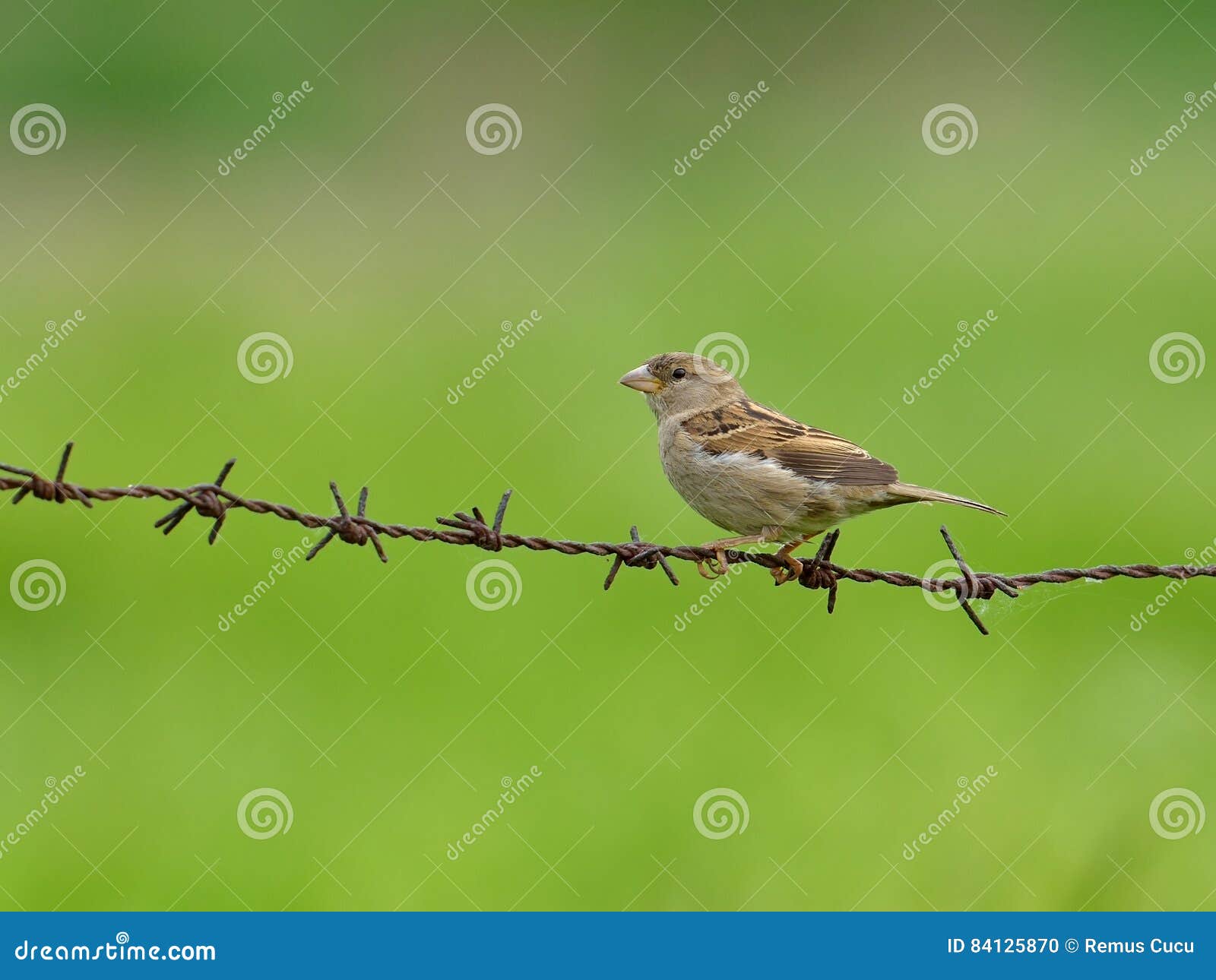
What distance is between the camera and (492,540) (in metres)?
5.48

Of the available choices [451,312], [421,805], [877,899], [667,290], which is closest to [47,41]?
[451,312]

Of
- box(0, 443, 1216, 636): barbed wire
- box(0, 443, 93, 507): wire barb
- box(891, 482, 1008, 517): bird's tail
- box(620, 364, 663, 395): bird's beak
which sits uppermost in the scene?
box(891, 482, 1008, 517): bird's tail

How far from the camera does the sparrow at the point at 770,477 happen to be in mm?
6770

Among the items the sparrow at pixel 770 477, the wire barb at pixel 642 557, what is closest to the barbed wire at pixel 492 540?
the wire barb at pixel 642 557

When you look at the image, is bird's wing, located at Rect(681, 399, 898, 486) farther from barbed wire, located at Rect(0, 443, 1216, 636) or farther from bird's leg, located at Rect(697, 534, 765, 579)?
barbed wire, located at Rect(0, 443, 1216, 636)

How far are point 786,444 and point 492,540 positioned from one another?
2.16 m

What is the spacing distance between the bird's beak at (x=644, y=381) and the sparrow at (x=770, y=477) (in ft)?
0.91

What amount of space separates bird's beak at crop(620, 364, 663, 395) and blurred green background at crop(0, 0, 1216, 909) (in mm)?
2935

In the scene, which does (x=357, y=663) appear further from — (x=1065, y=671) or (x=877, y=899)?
(x=1065, y=671)

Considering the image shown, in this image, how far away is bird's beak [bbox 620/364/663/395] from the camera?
7.99 meters

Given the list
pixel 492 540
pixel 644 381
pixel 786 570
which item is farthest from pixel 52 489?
pixel 644 381

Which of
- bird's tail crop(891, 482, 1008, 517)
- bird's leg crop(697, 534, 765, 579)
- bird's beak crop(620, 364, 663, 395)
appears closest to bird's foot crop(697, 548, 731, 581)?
bird's leg crop(697, 534, 765, 579)

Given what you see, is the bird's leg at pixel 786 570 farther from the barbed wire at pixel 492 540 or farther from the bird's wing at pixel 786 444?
the bird's wing at pixel 786 444

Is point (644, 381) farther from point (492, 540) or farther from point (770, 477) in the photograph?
point (492, 540)
